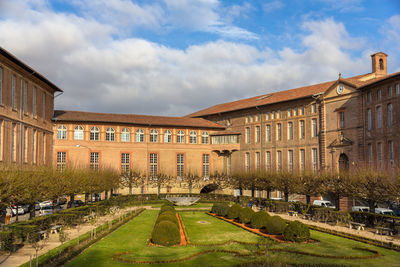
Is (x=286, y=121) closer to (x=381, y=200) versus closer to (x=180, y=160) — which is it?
(x=180, y=160)

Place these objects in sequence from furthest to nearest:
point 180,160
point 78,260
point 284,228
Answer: point 180,160, point 284,228, point 78,260

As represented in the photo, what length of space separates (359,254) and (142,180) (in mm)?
40197

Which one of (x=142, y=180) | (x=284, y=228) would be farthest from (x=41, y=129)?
(x=284, y=228)

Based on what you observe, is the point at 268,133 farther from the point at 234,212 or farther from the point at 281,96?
the point at 234,212

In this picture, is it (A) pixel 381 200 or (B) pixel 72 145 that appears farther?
(B) pixel 72 145

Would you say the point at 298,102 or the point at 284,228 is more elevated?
the point at 298,102

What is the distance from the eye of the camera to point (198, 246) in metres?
18.9

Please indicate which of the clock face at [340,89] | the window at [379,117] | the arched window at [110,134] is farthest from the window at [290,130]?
the arched window at [110,134]

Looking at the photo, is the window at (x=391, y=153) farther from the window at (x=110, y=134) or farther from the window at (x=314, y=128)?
the window at (x=110, y=134)

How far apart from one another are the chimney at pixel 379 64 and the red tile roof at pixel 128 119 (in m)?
24.4

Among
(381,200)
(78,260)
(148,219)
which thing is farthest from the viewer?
(148,219)

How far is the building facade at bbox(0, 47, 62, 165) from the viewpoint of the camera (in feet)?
109

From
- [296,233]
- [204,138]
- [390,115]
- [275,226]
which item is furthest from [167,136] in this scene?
[296,233]

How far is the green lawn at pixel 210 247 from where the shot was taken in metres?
15.5
